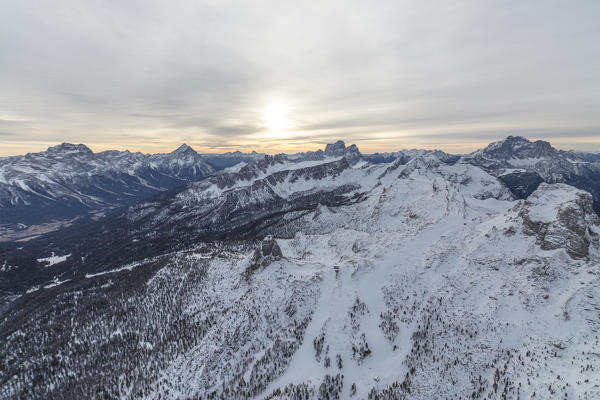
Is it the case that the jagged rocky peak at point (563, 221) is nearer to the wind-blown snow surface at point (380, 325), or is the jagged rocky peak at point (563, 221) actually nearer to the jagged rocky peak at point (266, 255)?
the wind-blown snow surface at point (380, 325)

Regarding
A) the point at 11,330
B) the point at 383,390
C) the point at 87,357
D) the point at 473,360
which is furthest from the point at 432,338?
the point at 11,330

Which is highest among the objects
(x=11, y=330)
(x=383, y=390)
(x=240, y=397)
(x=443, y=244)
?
(x=443, y=244)

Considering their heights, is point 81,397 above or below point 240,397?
below

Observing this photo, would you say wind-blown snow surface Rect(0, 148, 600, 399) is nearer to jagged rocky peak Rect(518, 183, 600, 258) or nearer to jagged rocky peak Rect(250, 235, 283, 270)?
jagged rocky peak Rect(518, 183, 600, 258)

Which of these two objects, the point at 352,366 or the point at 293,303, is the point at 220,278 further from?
the point at 352,366

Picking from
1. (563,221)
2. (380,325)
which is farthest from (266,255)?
Answer: (563,221)

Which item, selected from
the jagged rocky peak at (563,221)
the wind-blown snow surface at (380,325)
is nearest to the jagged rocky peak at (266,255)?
the wind-blown snow surface at (380,325)
